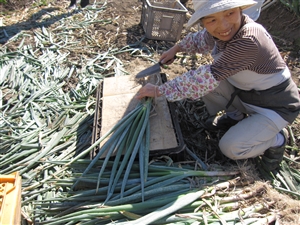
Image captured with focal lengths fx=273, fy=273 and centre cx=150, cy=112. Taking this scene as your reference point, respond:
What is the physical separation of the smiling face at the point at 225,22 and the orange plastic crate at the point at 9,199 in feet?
4.29

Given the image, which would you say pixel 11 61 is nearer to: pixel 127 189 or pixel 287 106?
pixel 127 189

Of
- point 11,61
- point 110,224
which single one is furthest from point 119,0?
point 110,224

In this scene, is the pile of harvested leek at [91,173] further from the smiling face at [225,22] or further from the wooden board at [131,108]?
the smiling face at [225,22]

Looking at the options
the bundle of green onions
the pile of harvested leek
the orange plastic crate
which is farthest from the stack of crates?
the orange plastic crate

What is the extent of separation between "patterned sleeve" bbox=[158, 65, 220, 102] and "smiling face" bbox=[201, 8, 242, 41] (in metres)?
0.20

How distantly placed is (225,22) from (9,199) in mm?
1410

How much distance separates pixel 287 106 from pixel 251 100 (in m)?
0.21

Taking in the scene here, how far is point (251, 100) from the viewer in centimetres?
176

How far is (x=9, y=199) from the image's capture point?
1315mm

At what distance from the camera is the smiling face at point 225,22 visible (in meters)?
Result: 1.44

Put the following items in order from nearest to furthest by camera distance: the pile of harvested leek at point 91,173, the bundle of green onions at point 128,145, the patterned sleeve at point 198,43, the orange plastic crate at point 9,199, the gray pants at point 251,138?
the orange plastic crate at point 9,199 → the pile of harvested leek at point 91,173 → the bundle of green onions at point 128,145 → the gray pants at point 251,138 → the patterned sleeve at point 198,43

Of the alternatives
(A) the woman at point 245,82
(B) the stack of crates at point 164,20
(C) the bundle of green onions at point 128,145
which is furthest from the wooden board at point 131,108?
(B) the stack of crates at point 164,20

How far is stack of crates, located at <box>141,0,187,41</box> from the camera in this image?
2.99 meters

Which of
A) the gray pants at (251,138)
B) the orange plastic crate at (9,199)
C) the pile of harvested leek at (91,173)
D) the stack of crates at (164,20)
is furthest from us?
the stack of crates at (164,20)
